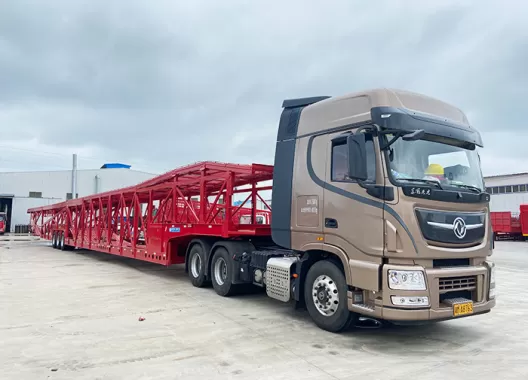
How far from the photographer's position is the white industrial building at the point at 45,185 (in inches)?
1473

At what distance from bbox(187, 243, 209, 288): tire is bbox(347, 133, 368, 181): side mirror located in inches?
185

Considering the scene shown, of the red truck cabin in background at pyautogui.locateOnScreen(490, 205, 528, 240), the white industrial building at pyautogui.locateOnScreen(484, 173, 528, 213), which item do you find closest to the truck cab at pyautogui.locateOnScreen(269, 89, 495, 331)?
the red truck cabin in background at pyautogui.locateOnScreen(490, 205, 528, 240)

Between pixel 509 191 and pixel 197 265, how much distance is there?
3949cm

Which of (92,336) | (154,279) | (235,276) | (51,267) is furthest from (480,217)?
(51,267)

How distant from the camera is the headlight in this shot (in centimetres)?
457

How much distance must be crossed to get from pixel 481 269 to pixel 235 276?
4159 millimetres

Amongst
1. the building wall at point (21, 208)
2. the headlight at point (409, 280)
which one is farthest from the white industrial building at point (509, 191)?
the building wall at point (21, 208)

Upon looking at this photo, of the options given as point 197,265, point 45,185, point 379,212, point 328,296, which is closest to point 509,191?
point 197,265

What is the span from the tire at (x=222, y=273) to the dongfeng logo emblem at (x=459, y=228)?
13.4 ft

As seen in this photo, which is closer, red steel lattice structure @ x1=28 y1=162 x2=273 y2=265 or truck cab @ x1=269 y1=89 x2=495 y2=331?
truck cab @ x1=269 y1=89 x2=495 y2=331

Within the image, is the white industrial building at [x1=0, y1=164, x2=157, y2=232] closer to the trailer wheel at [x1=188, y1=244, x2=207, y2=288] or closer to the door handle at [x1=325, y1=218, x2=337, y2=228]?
the trailer wheel at [x1=188, y1=244, x2=207, y2=288]

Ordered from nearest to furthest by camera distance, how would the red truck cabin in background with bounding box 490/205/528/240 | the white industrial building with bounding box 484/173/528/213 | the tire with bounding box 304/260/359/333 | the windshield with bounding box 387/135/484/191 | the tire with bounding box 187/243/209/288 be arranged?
the windshield with bounding box 387/135/484/191
the tire with bounding box 304/260/359/333
the tire with bounding box 187/243/209/288
the red truck cabin in background with bounding box 490/205/528/240
the white industrial building with bounding box 484/173/528/213

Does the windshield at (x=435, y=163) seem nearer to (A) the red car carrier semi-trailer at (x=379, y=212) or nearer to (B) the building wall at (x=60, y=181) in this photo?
(A) the red car carrier semi-trailer at (x=379, y=212)

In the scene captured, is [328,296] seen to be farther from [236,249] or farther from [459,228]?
[236,249]
